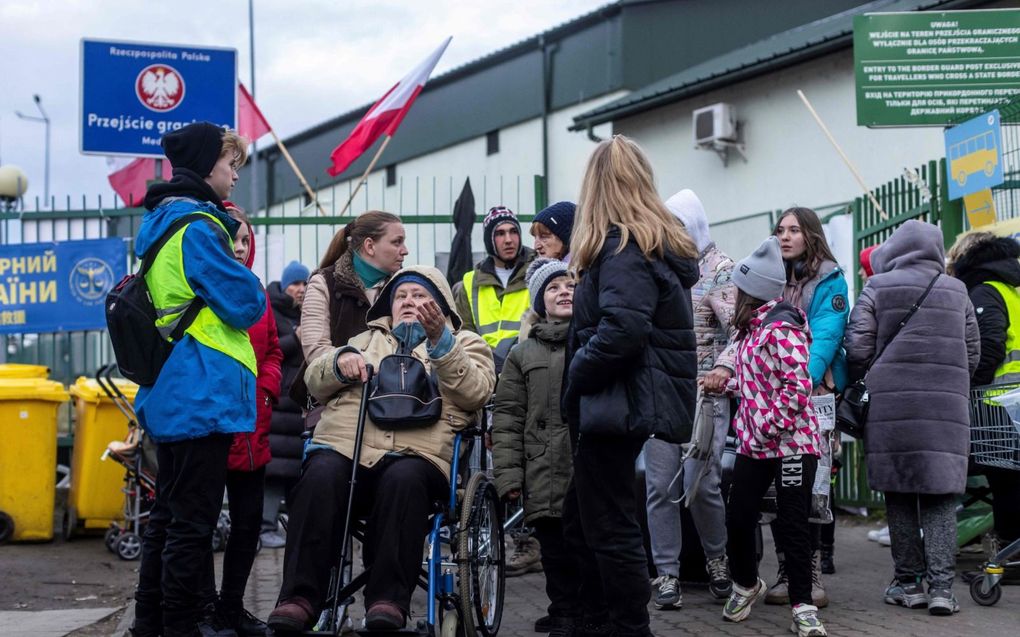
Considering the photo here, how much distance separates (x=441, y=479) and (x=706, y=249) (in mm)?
2143

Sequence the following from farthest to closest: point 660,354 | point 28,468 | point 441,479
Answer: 1. point 28,468
2. point 441,479
3. point 660,354

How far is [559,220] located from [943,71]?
6.49 metres

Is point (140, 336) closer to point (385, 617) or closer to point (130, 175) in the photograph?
point (385, 617)

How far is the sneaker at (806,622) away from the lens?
18.4 feet

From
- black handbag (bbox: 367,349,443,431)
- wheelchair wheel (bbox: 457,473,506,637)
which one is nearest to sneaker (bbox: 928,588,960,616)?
wheelchair wheel (bbox: 457,473,506,637)

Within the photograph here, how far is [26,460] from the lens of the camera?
32.2 feet

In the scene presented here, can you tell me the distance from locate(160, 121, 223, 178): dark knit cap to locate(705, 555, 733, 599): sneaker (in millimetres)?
3270

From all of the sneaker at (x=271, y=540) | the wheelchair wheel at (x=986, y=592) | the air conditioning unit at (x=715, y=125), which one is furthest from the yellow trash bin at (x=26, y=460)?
the air conditioning unit at (x=715, y=125)

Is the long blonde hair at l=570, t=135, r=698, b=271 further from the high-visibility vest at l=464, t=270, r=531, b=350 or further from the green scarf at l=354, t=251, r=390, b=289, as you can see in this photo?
the high-visibility vest at l=464, t=270, r=531, b=350

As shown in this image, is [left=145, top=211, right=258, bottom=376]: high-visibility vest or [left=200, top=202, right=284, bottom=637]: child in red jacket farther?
[left=200, top=202, right=284, bottom=637]: child in red jacket

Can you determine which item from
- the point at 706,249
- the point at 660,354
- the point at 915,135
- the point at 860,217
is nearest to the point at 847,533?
the point at 860,217

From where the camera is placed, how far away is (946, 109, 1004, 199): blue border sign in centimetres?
904

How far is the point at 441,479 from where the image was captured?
5523 mm

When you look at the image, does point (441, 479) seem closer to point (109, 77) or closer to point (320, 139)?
point (109, 77)
